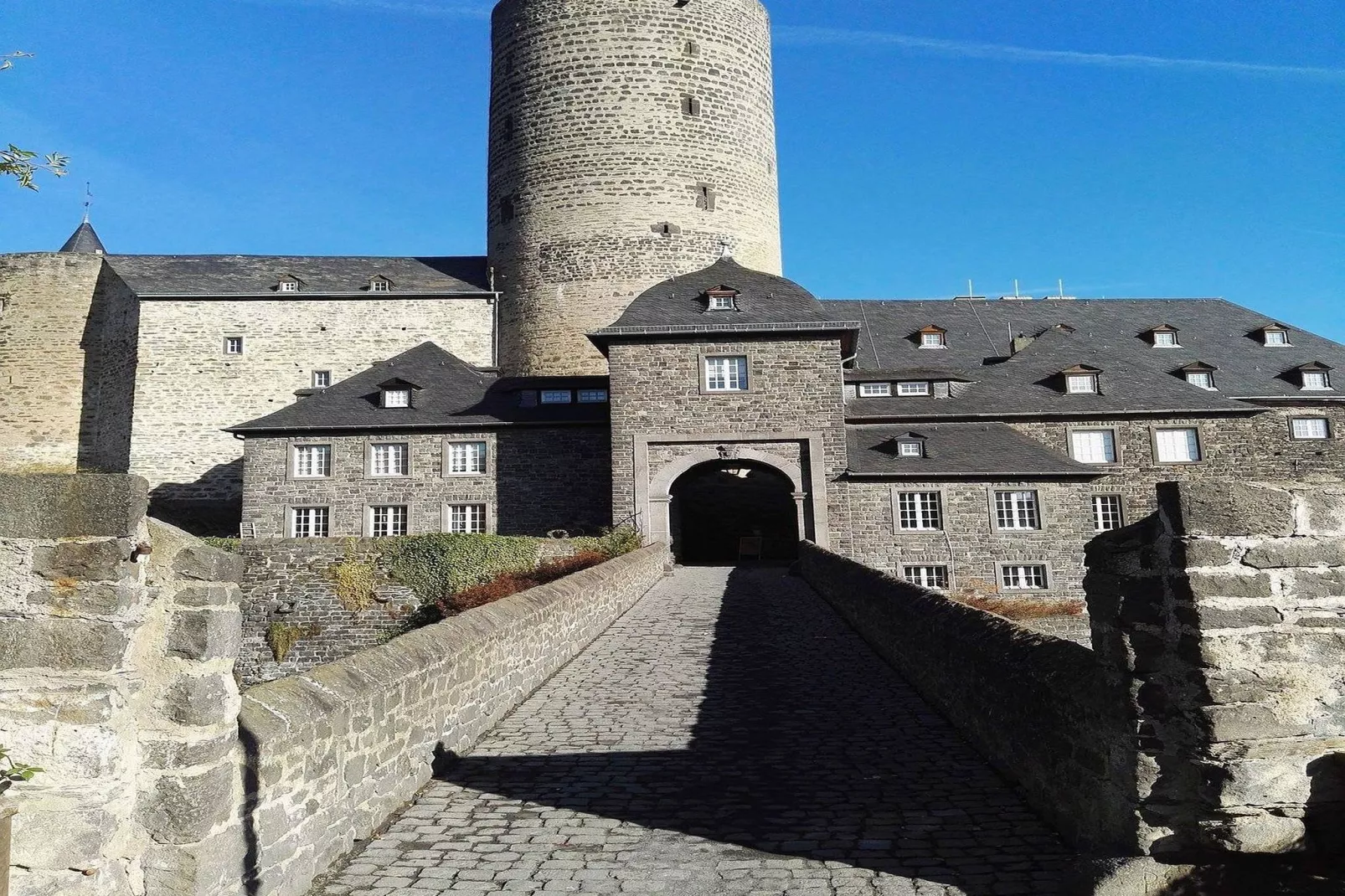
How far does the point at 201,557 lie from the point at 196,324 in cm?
3424

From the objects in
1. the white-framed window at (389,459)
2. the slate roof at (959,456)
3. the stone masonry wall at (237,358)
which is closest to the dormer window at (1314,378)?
the slate roof at (959,456)

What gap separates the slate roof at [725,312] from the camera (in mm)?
23141

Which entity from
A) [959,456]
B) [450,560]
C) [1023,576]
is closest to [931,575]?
[1023,576]

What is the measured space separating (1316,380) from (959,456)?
45.9 feet

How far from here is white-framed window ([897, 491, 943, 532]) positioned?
76.4ft

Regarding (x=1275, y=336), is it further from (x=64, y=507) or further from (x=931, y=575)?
(x=64, y=507)

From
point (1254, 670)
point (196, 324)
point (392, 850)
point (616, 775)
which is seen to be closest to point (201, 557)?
point (392, 850)

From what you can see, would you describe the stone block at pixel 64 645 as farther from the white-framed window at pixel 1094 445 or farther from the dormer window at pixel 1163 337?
the dormer window at pixel 1163 337

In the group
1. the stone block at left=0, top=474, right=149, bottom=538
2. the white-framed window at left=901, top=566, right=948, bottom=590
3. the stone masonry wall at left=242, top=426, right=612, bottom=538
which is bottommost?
the white-framed window at left=901, top=566, right=948, bottom=590

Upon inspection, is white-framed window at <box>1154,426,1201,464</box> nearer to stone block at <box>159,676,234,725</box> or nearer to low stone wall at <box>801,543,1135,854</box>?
low stone wall at <box>801,543,1135,854</box>

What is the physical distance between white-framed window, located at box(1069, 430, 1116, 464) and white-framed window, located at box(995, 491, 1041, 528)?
378 centimetres

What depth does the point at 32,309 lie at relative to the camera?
38.1 metres

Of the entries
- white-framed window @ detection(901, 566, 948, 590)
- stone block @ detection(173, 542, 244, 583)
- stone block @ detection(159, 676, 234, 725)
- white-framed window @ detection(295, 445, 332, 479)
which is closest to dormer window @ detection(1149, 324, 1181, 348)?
white-framed window @ detection(901, 566, 948, 590)

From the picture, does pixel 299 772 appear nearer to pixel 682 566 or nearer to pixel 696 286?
pixel 682 566
